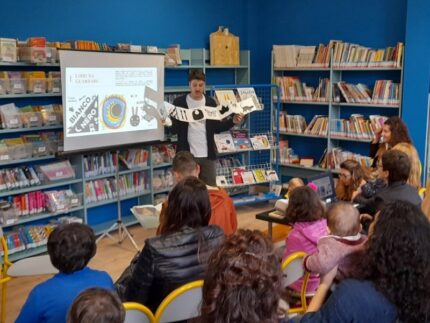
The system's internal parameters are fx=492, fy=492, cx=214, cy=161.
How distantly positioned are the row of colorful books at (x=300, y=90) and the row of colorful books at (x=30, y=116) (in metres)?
3.11

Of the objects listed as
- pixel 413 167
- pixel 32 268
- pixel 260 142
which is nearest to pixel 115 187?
pixel 260 142

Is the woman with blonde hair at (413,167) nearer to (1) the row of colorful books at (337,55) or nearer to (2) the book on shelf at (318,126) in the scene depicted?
(1) the row of colorful books at (337,55)

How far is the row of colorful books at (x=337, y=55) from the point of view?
5.79 metres

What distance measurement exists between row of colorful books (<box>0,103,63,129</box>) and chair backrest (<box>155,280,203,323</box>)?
3.23 metres

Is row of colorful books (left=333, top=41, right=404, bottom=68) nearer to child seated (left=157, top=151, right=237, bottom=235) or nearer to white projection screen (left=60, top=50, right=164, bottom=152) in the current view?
white projection screen (left=60, top=50, right=164, bottom=152)

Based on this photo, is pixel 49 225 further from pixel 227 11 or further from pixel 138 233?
pixel 227 11

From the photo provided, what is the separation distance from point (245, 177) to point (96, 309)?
15.5 feet

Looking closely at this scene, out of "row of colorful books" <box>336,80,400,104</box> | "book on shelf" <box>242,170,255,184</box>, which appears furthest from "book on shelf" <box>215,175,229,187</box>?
"row of colorful books" <box>336,80,400,104</box>

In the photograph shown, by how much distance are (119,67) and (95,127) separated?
0.68 m

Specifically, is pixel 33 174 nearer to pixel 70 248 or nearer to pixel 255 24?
pixel 70 248

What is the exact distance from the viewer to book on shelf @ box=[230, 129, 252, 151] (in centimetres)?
613

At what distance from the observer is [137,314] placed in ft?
6.14

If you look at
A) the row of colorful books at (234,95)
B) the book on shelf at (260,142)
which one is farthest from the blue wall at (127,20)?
the book on shelf at (260,142)

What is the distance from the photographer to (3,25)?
15.5 ft
